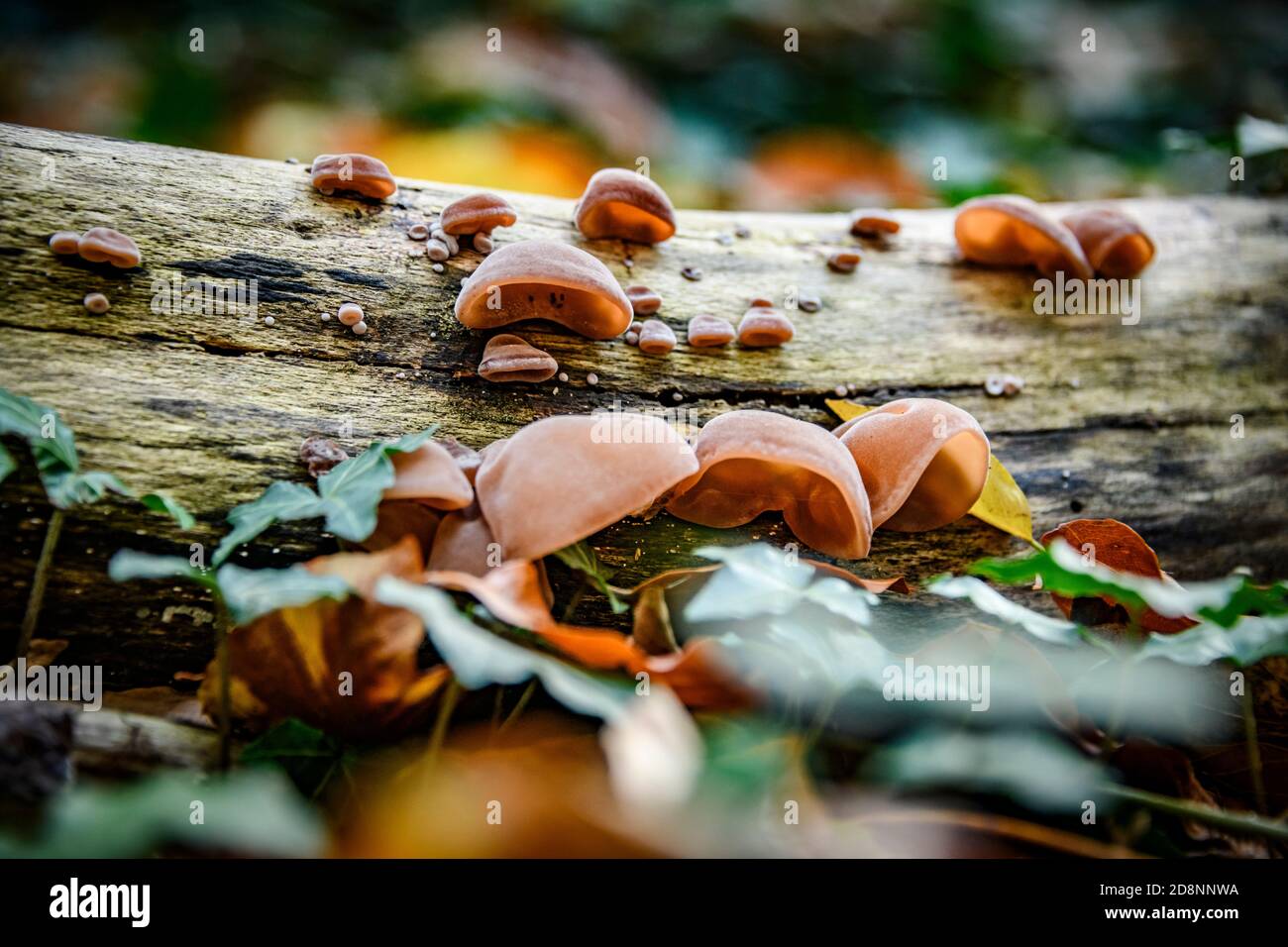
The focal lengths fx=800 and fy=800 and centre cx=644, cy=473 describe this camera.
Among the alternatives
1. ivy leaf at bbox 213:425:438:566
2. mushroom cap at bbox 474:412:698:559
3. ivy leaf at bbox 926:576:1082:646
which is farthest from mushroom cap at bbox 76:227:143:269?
ivy leaf at bbox 926:576:1082:646

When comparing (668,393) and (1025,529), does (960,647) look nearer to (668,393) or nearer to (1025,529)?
(1025,529)

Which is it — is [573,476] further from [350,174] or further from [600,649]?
Answer: [350,174]

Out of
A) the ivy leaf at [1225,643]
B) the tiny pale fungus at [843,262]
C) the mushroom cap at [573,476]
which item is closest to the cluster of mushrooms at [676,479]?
the mushroom cap at [573,476]

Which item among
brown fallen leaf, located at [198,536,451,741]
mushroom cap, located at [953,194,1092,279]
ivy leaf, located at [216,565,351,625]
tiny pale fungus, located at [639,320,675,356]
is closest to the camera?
ivy leaf, located at [216,565,351,625]

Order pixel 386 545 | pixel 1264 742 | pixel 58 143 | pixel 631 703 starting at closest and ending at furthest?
pixel 631 703 < pixel 386 545 < pixel 1264 742 < pixel 58 143

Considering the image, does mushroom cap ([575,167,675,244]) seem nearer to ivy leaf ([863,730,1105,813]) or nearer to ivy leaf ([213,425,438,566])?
ivy leaf ([213,425,438,566])

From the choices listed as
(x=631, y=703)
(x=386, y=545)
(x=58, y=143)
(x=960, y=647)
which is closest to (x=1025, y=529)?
(x=960, y=647)
